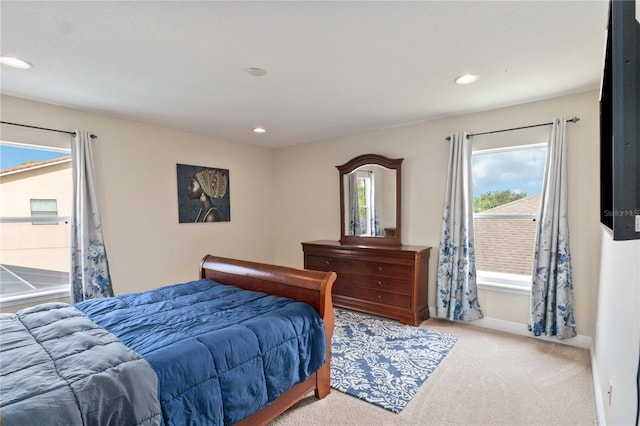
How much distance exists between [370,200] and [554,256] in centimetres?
210

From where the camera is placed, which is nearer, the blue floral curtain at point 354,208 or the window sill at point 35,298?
the window sill at point 35,298

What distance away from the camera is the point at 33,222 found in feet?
10.3

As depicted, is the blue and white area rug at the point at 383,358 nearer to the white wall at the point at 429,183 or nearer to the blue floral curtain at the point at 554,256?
the white wall at the point at 429,183

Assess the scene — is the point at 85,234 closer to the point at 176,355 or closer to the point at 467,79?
the point at 176,355

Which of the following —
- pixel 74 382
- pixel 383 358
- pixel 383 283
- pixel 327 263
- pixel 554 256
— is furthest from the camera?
pixel 327 263

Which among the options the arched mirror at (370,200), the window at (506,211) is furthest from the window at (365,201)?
the window at (506,211)

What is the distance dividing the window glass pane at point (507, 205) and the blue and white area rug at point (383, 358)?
3.50ft

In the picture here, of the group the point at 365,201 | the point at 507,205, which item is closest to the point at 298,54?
the point at 365,201

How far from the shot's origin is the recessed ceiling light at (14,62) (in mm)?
2166

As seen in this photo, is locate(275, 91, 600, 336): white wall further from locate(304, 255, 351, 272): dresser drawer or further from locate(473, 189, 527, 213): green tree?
locate(304, 255, 351, 272): dresser drawer

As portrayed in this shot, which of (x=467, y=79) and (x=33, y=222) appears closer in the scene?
(x=467, y=79)

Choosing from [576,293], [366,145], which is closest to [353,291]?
[366,145]

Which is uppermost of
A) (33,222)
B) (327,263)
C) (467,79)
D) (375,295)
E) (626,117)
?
(467,79)

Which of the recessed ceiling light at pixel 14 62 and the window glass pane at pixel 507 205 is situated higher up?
the recessed ceiling light at pixel 14 62
